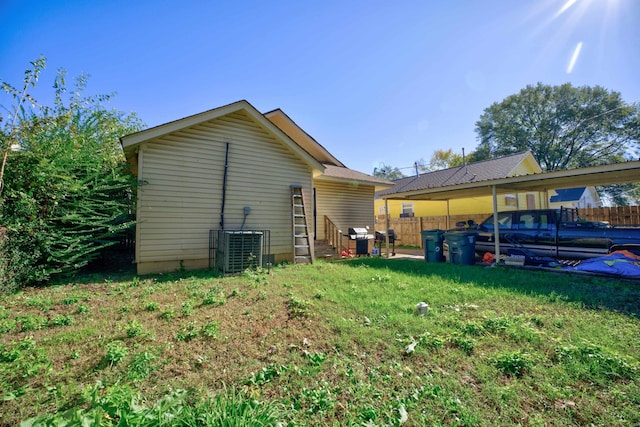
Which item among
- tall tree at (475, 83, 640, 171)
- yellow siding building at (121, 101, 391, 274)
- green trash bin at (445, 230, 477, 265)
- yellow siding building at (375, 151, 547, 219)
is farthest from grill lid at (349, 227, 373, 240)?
tall tree at (475, 83, 640, 171)

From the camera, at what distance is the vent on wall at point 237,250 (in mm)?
6574

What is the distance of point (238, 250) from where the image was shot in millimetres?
6770

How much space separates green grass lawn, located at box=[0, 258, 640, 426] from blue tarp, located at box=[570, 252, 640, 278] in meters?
1.18

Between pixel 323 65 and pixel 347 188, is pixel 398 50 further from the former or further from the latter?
pixel 347 188

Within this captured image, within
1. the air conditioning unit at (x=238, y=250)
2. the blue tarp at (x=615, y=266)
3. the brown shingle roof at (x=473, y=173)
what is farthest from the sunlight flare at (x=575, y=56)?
the air conditioning unit at (x=238, y=250)

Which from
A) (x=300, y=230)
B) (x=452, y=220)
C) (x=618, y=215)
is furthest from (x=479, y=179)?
(x=300, y=230)

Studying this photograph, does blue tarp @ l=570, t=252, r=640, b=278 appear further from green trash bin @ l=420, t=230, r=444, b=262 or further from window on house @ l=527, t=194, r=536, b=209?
window on house @ l=527, t=194, r=536, b=209

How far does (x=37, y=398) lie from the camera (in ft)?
6.88

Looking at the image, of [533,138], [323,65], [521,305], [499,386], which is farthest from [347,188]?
[533,138]

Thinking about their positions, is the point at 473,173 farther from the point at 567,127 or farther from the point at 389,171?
the point at 389,171

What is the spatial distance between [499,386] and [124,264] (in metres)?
8.99

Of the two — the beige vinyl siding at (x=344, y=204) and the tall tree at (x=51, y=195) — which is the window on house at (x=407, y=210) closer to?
the beige vinyl siding at (x=344, y=204)

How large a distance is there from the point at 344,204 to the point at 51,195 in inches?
360

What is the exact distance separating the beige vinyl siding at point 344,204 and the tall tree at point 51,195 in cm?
649
